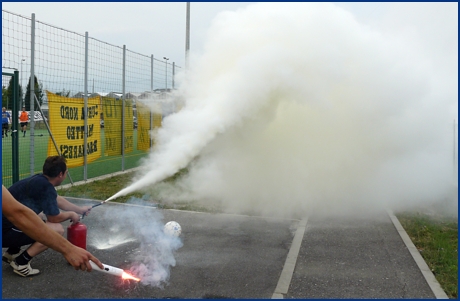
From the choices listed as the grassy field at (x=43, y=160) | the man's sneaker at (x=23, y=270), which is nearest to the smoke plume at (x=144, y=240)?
the man's sneaker at (x=23, y=270)

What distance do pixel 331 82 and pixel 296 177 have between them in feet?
6.52

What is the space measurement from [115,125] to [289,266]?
843 centimetres

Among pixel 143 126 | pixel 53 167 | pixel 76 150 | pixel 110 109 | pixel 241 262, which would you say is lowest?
pixel 241 262

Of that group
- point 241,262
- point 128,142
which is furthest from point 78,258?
point 128,142

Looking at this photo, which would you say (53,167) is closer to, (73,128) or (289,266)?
(289,266)

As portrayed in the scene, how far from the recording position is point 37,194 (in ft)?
16.0

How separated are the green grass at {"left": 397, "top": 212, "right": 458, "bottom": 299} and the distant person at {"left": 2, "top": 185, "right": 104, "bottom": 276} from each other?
Result: 3770mm

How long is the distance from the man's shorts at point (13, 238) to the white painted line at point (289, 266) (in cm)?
277

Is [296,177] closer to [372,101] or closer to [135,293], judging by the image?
[372,101]

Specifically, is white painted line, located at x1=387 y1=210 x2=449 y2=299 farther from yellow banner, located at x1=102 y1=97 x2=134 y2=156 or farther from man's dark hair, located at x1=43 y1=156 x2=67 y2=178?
yellow banner, located at x1=102 y1=97 x2=134 y2=156

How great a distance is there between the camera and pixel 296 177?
8.46 metres

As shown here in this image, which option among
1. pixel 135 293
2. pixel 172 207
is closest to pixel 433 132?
pixel 172 207

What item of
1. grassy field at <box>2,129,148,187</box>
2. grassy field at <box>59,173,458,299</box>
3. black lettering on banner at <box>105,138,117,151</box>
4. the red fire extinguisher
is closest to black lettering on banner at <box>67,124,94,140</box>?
grassy field at <box>2,129,148,187</box>

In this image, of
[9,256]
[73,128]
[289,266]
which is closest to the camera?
[9,256]
